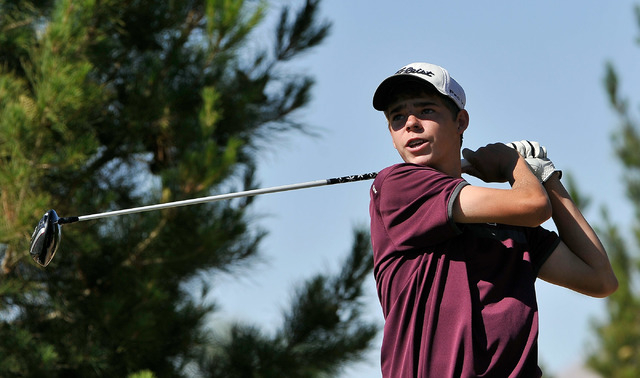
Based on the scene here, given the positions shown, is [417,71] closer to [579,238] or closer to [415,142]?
[415,142]

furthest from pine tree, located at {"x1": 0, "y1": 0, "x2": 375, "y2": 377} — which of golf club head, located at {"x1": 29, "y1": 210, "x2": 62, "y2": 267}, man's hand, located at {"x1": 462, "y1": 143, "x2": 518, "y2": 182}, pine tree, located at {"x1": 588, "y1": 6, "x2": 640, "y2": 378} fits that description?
pine tree, located at {"x1": 588, "y1": 6, "x2": 640, "y2": 378}

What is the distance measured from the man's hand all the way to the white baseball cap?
144 millimetres

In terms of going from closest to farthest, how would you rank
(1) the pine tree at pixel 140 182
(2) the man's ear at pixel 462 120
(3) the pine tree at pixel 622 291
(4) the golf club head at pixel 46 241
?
(2) the man's ear at pixel 462 120 → (4) the golf club head at pixel 46 241 → (1) the pine tree at pixel 140 182 → (3) the pine tree at pixel 622 291

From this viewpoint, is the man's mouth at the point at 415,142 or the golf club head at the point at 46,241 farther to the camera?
the golf club head at the point at 46,241

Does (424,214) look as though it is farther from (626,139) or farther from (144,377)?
(626,139)

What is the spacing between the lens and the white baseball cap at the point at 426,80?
1.99 meters

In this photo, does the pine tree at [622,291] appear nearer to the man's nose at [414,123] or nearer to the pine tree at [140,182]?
the pine tree at [140,182]

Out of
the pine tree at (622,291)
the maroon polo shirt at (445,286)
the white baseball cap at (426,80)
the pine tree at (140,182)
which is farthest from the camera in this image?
the pine tree at (622,291)

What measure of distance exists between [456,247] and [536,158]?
0.46 metres

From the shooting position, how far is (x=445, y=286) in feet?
5.98

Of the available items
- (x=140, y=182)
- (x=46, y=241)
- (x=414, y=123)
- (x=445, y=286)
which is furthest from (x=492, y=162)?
(x=140, y=182)

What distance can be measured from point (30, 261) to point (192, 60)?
1744 mm

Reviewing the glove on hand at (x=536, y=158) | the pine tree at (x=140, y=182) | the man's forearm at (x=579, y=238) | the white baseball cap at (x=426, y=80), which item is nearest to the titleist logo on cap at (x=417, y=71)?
the white baseball cap at (x=426, y=80)

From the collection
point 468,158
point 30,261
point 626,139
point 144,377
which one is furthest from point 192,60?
point 626,139
